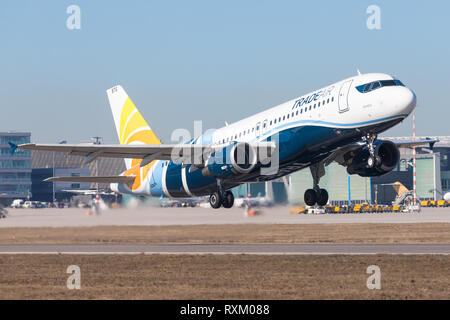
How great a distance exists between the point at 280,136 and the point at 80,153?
14718mm

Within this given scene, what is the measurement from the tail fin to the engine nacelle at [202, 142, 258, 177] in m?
15.4

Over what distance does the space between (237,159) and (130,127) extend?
20.5m

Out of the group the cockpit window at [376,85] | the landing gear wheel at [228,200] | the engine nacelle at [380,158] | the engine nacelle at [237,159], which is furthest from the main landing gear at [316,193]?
the cockpit window at [376,85]

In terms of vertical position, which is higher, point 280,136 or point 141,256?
point 280,136

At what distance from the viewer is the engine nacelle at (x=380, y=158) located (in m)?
43.8

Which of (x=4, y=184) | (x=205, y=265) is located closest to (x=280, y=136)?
(x=205, y=265)

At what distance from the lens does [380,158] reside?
42781 millimetres

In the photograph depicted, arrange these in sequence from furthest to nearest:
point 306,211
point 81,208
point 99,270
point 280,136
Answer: point 306,211
point 81,208
point 280,136
point 99,270

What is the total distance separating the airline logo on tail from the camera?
59.8m

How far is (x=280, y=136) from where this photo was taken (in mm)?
42875
